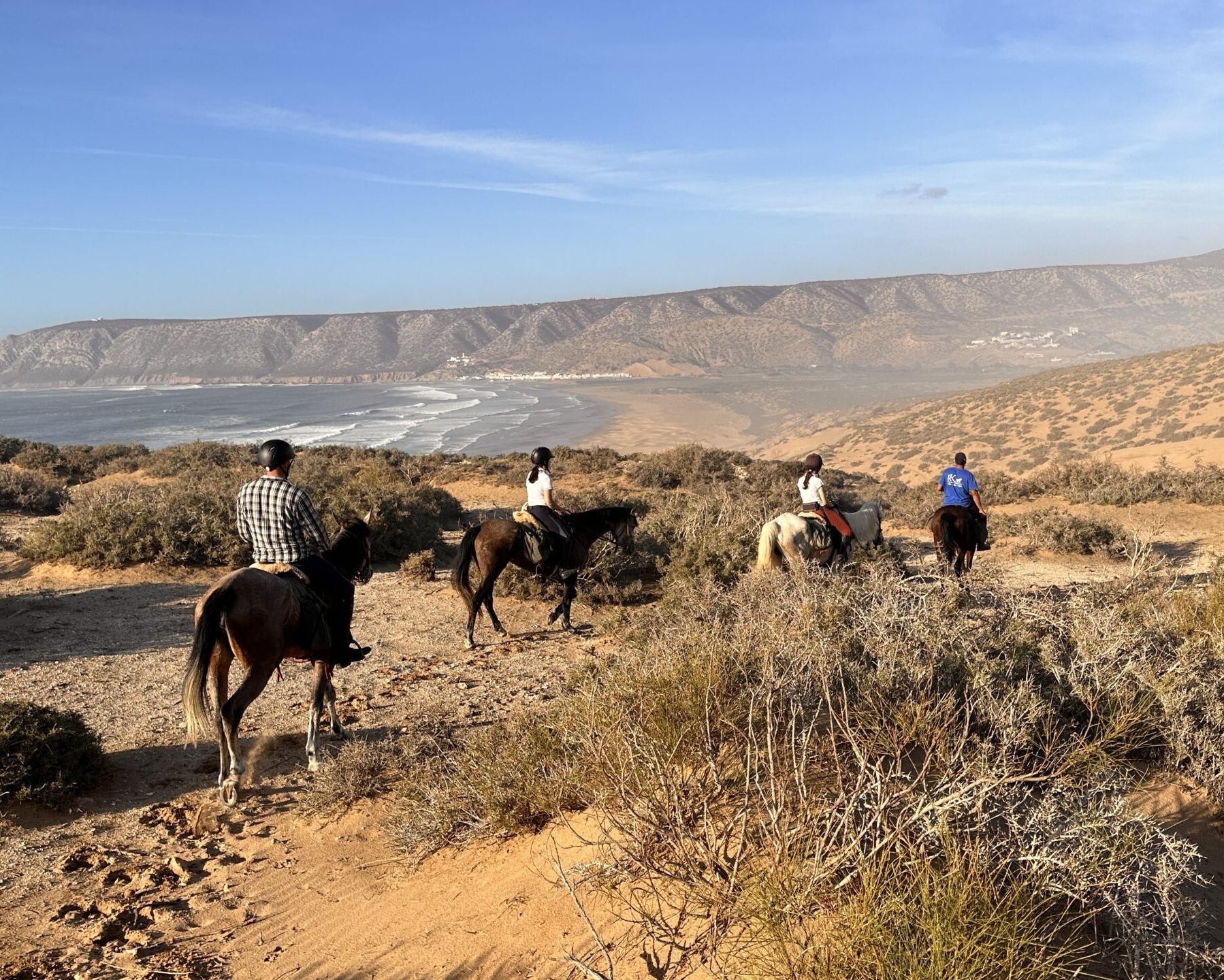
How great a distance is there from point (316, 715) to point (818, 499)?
19.2 ft

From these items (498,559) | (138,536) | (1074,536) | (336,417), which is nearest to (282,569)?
(498,559)

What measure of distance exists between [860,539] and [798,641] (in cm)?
505

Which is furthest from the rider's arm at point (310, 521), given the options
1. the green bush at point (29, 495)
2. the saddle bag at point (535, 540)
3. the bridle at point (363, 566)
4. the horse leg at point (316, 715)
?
the green bush at point (29, 495)

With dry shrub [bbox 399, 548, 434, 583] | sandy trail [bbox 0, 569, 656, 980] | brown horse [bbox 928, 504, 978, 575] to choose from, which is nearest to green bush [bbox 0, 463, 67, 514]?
dry shrub [bbox 399, 548, 434, 583]

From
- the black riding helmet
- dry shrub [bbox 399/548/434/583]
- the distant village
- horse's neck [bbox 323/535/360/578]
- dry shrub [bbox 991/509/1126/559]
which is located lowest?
dry shrub [bbox 991/509/1126/559]

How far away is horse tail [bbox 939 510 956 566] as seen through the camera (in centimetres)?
1022

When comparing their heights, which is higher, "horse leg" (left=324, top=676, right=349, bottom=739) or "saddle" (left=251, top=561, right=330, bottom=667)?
"saddle" (left=251, top=561, right=330, bottom=667)

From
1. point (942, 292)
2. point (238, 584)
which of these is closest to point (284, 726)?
point (238, 584)

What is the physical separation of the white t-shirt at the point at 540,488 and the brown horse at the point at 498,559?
0.37m

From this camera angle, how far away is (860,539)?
9.34 m

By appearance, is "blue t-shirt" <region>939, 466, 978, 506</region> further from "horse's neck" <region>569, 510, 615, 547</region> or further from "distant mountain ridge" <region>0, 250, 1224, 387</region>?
"distant mountain ridge" <region>0, 250, 1224, 387</region>

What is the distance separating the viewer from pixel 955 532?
10.3 metres

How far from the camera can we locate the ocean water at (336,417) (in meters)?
52.8

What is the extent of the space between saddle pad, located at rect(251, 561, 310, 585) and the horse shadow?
4082 millimetres
